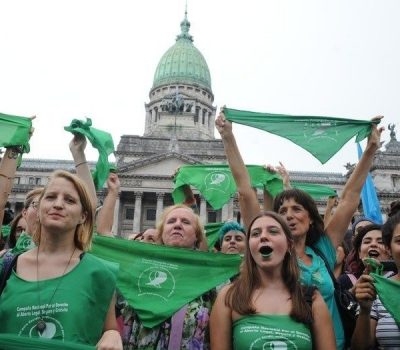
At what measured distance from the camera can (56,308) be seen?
11.4 feet

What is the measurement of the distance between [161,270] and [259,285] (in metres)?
1.36

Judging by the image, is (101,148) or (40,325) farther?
(101,148)

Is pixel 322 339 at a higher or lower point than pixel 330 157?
lower

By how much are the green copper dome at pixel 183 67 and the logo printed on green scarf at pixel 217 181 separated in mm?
64511

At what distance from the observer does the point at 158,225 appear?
18.4ft

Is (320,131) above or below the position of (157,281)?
above

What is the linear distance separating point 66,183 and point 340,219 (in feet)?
9.16

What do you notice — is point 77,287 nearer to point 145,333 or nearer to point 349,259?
point 145,333

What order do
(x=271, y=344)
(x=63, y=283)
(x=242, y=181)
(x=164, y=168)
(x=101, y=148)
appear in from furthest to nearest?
(x=164, y=168) < (x=101, y=148) < (x=242, y=181) < (x=271, y=344) < (x=63, y=283)

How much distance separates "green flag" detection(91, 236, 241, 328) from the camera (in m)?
5.00

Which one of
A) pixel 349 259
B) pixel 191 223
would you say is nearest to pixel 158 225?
pixel 191 223

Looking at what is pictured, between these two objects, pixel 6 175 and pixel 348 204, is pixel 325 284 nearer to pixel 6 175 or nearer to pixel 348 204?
pixel 348 204

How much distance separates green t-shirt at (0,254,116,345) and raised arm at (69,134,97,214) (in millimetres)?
1765

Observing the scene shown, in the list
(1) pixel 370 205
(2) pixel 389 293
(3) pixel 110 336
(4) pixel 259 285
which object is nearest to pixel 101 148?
(4) pixel 259 285
